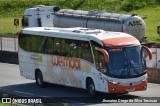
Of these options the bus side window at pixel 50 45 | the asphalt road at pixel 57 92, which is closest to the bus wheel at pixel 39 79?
the asphalt road at pixel 57 92

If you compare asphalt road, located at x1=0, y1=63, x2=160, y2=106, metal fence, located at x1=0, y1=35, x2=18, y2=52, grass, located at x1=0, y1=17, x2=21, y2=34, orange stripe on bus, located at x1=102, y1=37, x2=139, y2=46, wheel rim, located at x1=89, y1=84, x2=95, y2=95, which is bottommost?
grass, located at x1=0, y1=17, x2=21, y2=34

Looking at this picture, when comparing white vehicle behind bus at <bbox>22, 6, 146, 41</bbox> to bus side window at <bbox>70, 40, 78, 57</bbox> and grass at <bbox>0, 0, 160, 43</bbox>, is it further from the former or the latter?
bus side window at <bbox>70, 40, 78, 57</bbox>

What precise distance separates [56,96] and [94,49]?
2651 millimetres

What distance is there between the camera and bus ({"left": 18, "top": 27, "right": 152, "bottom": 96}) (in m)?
24.1

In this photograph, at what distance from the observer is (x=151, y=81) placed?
97.4ft

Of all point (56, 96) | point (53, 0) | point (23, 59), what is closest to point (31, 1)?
point (53, 0)

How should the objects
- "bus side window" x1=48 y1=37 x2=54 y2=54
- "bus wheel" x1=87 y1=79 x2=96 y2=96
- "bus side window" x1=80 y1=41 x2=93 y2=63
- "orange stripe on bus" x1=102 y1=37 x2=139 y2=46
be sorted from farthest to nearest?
"bus side window" x1=48 y1=37 x2=54 y2=54
"bus side window" x1=80 y1=41 x2=93 y2=63
"bus wheel" x1=87 y1=79 x2=96 y2=96
"orange stripe on bus" x1=102 y1=37 x2=139 y2=46

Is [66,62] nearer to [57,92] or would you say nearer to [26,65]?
[57,92]

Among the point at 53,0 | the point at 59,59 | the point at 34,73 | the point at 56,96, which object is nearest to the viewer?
the point at 56,96

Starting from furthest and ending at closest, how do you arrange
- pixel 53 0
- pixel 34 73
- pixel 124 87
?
pixel 53 0 < pixel 34 73 < pixel 124 87

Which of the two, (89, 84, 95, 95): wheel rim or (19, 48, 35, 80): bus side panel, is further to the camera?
(19, 48, 35, 80): bus side panel

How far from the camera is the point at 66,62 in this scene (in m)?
27.0

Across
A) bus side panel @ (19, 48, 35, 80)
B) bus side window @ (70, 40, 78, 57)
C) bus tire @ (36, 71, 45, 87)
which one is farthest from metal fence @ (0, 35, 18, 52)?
bus side window @ (70, 40, 78, 57)

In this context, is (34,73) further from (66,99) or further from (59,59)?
(66,99)
